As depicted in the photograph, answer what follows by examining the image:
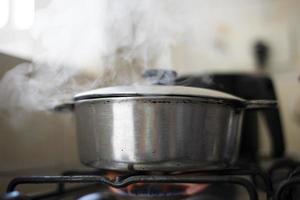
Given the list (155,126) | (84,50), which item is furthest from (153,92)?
(84,50)

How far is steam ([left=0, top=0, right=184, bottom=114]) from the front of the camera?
57cm

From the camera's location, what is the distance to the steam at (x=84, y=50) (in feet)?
1.87

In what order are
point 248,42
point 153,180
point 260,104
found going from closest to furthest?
point 153,180 → point 260,104 → point 248,42

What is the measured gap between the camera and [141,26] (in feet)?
2.08

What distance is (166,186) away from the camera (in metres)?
0.48

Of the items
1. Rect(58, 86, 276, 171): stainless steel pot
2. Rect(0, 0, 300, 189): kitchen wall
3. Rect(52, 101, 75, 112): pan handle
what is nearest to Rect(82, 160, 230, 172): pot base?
Rect(58, 86, 276, 171): stainless steel pot

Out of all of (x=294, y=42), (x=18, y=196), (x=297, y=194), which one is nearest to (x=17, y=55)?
(x=18, y=196)

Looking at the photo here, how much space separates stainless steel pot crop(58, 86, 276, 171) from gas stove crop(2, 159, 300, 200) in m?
0.02

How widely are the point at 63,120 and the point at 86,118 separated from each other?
0.33 metres

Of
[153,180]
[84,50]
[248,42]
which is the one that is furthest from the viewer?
[248,42]

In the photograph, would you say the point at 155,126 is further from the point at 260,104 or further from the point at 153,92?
the point at 260,104

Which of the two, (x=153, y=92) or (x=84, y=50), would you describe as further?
(x=84, y=50)

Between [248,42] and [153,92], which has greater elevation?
[248,42]

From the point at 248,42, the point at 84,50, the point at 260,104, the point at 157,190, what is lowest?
the point at 157,190
